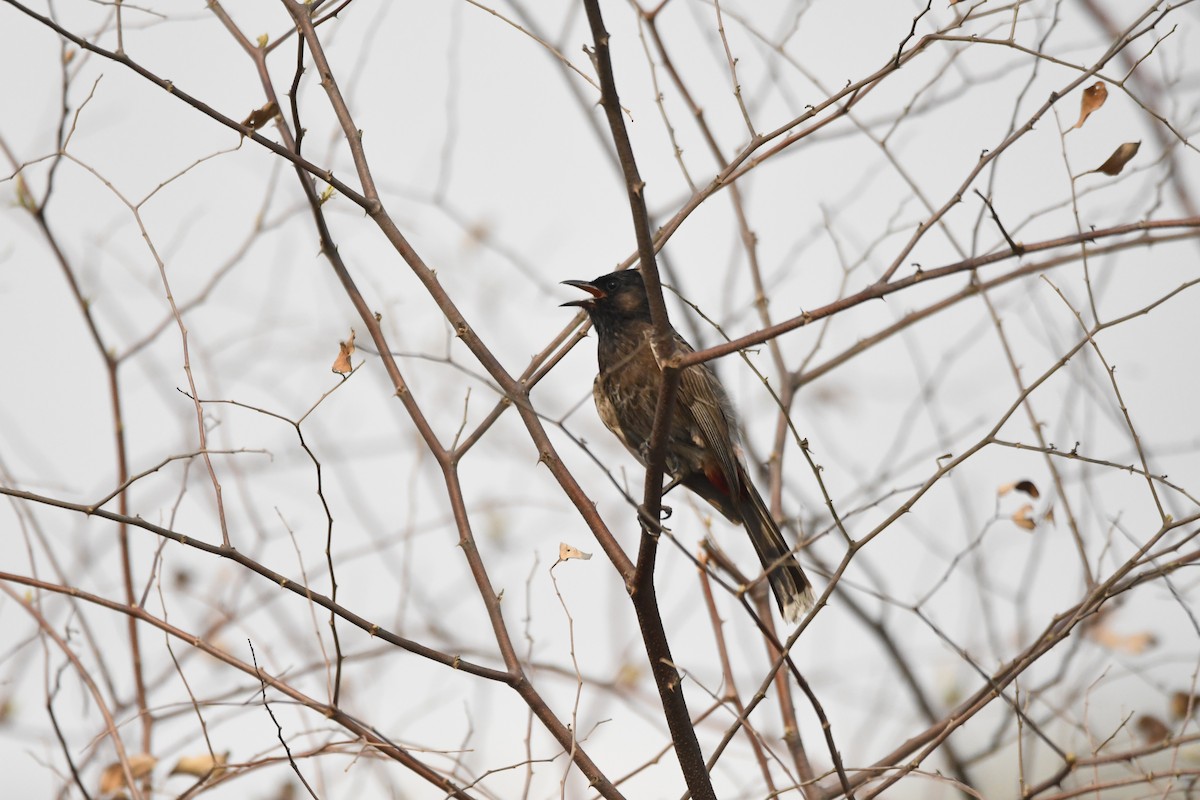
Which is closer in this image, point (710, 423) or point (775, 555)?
point (775, 555)

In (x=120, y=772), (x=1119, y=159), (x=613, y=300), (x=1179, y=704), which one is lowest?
(x=1179, y=704)

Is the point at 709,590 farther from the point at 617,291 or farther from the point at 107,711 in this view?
the point at 617,291

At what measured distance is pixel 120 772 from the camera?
143 inches

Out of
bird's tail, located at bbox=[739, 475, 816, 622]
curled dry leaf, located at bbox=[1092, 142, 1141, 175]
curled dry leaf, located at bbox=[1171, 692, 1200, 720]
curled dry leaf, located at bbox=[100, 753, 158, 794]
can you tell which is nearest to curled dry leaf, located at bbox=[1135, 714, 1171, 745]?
curled dry leaf, located at bbox=[1171, 692, 1200, 720]

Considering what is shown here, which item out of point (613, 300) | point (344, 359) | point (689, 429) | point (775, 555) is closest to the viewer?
point (344, 359)

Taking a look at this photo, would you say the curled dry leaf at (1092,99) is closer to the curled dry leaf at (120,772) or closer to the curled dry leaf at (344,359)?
the curled dry leaf at (344,359)

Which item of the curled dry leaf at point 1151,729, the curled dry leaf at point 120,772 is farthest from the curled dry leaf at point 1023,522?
the curled dry leaf at point 120,772

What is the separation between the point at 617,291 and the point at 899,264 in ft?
8.26

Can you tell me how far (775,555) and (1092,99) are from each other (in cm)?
230

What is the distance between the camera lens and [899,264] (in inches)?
110

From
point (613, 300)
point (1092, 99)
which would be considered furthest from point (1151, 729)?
point (613, 300)

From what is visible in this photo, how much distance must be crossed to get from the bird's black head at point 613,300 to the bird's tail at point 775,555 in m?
0.86

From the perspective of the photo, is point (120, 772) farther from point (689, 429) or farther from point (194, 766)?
point (689, 429)

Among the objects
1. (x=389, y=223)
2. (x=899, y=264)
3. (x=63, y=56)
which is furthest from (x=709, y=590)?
(x=63, y=56)
